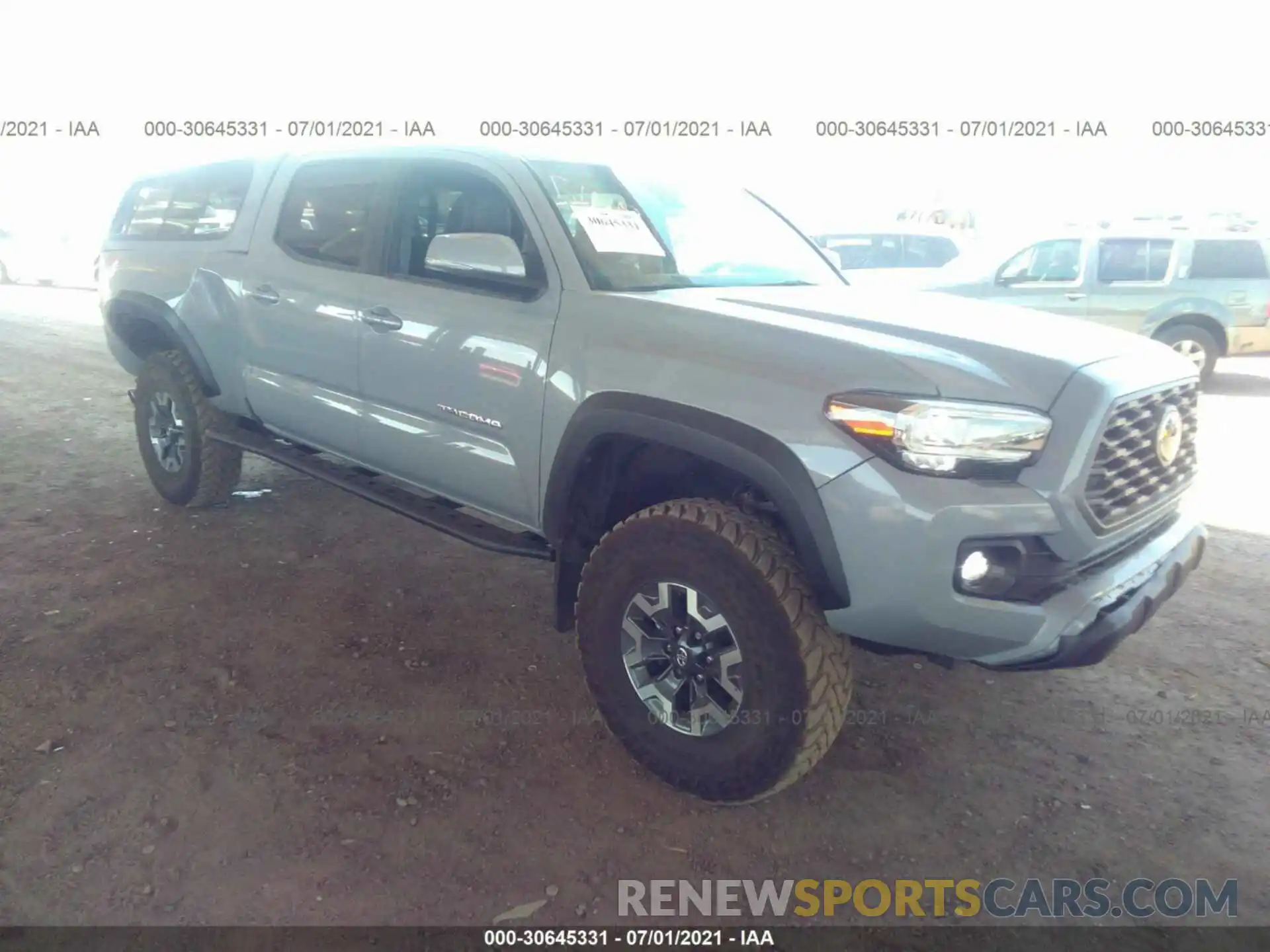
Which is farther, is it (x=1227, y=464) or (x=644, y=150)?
(x=1227, y=464)

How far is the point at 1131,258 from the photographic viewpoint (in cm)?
919

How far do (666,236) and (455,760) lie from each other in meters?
1.95

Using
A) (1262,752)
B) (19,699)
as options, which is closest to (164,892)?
(19,699)

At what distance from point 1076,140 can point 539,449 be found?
92.5 feet

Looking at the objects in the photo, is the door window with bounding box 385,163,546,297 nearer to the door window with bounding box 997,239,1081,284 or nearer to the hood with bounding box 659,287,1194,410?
the hood with bounding box 659,287,1194,410

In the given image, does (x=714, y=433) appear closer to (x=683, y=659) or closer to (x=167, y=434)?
(x=683, y=659)

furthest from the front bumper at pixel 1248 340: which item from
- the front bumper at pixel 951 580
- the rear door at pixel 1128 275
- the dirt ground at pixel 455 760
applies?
the front bumper at pixel 951 580

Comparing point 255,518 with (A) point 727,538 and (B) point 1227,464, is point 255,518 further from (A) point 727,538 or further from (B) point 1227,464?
(B) point 1227,464

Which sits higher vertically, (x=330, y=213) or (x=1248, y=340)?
(x=330, y=213)

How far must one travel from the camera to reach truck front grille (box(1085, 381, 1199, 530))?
231cm

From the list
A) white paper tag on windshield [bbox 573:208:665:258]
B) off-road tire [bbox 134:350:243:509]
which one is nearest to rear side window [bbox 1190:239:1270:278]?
white paper tag on windshield [bbox 573:208:665:258]

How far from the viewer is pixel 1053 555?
2246 mm

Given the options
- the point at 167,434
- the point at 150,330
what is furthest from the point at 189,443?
the point at 150,330

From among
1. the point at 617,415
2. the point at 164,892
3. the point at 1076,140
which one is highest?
the point at 1076,140
